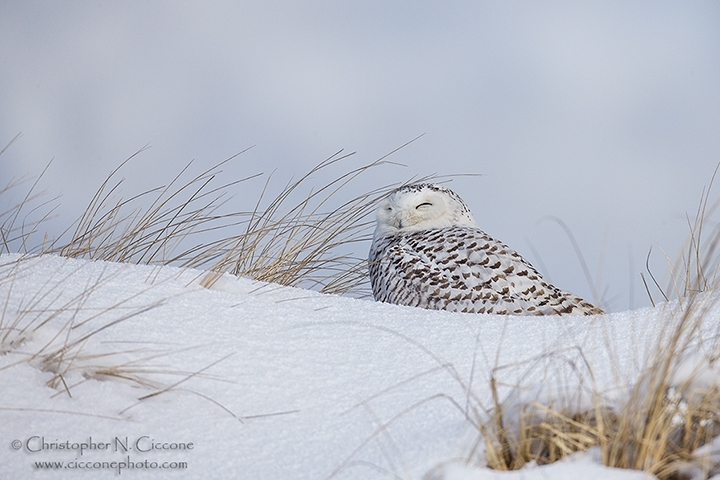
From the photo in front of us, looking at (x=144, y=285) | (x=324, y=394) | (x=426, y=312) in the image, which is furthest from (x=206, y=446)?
(x=426, y=312)

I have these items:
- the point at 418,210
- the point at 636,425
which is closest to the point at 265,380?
the point at 636,425

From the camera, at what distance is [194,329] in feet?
8.00

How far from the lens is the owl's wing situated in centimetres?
335

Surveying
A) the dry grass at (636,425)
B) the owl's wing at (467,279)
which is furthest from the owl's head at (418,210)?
the dry grass at (636,425)

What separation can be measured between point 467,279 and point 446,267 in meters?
0.13

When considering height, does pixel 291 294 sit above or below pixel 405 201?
below

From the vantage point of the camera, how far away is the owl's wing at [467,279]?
11.0 ft

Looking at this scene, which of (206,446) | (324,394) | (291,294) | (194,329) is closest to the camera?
(206,446)

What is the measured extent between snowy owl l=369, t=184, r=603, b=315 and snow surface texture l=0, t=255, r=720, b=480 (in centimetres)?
57

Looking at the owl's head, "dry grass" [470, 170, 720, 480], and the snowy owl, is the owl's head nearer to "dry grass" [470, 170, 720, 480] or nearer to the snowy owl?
the snowy owl

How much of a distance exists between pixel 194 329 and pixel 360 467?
0.94 meters

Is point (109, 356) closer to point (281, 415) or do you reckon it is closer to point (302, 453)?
point (281, 415)

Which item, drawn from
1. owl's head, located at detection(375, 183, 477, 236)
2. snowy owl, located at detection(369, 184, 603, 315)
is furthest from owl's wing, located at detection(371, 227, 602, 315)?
owl's head, located at detection(375, 183, 477, 236)

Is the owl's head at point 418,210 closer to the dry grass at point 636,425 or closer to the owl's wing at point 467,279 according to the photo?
the owl's wing at point 467,279
